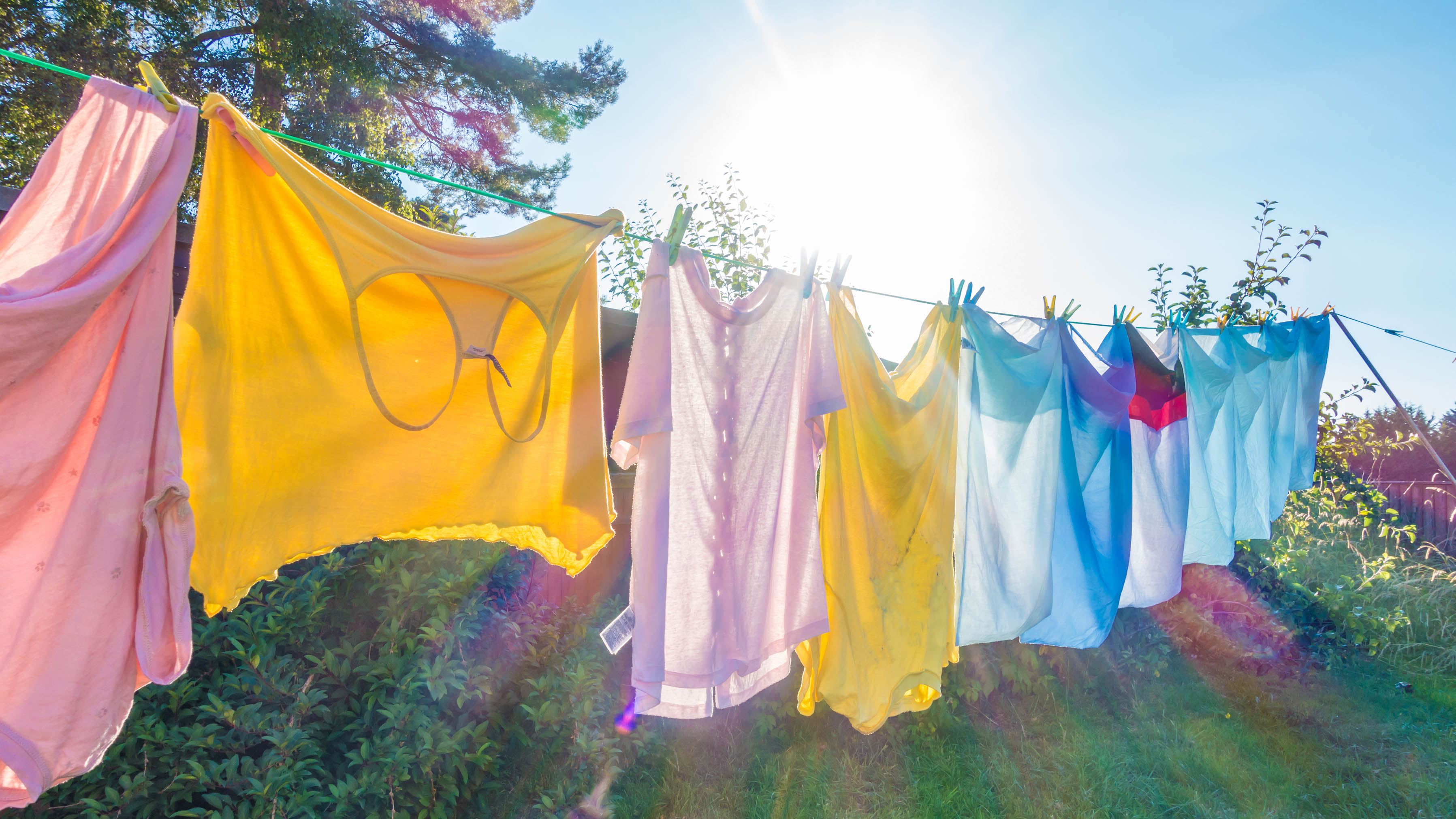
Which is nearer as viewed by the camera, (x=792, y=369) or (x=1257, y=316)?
(x=792, y=369)

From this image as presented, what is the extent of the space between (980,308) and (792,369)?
2.88ft

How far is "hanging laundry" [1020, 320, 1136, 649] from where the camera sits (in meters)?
2.48

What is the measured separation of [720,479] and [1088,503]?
1.61 metres

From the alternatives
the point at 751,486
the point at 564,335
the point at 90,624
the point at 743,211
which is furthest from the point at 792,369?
the point at 743,211

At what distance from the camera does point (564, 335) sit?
1747 mm

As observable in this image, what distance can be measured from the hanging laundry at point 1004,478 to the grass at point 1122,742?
101 cm

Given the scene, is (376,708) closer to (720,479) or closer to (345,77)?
(720,479)

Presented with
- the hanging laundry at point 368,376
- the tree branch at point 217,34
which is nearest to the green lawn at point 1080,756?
the hanging laundry at point 368,376

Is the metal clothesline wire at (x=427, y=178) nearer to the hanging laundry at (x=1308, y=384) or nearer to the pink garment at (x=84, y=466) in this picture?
the pink garment at (x=84, y=466)

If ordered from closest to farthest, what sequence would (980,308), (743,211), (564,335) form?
(564,335) < (980,308) < (743,211)

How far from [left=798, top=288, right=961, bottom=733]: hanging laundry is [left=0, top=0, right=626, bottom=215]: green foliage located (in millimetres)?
6083

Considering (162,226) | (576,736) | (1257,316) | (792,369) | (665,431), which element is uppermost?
(1257,316)

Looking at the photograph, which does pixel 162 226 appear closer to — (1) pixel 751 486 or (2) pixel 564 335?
(2) pixel 564 335

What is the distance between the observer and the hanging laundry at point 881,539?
2.11 m
